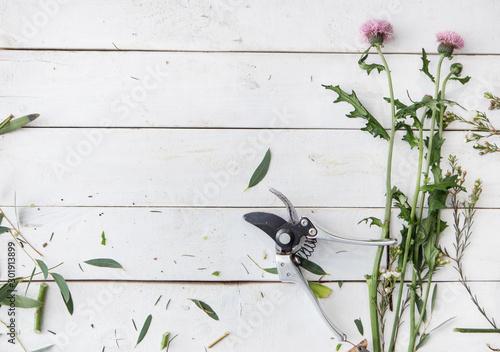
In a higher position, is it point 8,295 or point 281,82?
point 281,82

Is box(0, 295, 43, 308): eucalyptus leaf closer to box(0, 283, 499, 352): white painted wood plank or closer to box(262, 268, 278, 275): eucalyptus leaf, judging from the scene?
box(0, 283, 499, 352): white painted wood plank

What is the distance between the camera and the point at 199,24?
1.08 metres

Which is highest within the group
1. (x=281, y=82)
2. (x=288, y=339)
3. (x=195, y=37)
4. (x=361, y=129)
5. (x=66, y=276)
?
(x=195, y=37)

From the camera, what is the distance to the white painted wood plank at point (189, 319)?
108 centimetres

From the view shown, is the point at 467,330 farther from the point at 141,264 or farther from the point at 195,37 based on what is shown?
the point at 195,37

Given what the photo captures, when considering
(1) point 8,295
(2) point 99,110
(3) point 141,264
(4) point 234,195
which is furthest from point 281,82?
(1) point 8,295

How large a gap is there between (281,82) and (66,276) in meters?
0.74

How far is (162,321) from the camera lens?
108cm

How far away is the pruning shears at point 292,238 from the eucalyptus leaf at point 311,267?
0.16 ft

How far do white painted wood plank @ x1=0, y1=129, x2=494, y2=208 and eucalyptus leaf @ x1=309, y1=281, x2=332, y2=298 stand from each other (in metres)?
0.20

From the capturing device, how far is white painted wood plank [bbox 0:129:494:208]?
108 cm

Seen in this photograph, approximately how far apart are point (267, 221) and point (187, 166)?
9.9 inches

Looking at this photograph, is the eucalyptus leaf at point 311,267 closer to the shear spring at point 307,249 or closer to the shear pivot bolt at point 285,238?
the shear spring at point 307,249

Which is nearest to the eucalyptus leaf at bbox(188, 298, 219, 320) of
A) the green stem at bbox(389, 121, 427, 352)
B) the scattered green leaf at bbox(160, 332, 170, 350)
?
the scattered green leaf at bbox(160, 332, 170, 350)
